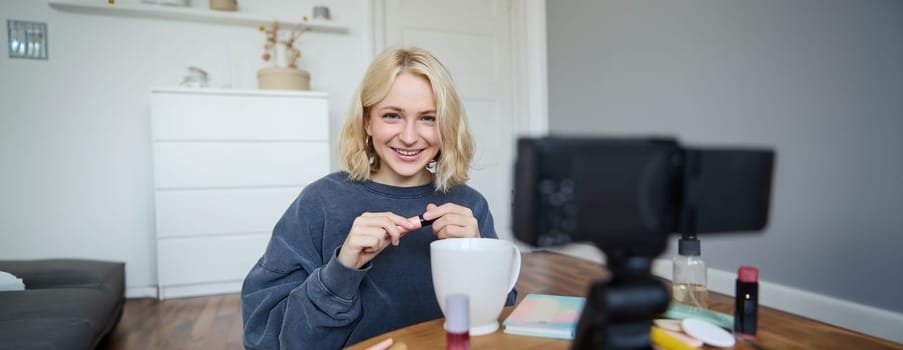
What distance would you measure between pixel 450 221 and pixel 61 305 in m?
1.41

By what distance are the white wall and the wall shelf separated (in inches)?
1.5

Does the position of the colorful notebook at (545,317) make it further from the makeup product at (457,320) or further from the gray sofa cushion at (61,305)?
the gray sofa cushion at (61,305)

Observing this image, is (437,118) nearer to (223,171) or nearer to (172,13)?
(223,171)

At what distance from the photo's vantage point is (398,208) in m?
0.91

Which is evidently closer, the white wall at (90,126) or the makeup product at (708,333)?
the makeup product at (708,333)

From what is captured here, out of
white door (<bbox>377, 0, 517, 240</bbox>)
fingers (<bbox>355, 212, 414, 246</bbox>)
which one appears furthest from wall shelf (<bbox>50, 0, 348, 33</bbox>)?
fingers (<bbox>355, 212, 414, 246</bbox>)

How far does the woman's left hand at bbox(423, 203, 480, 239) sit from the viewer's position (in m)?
0.68

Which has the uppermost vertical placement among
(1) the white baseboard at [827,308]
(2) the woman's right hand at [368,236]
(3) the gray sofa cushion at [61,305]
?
(2) the woman's right hand at [368,236]

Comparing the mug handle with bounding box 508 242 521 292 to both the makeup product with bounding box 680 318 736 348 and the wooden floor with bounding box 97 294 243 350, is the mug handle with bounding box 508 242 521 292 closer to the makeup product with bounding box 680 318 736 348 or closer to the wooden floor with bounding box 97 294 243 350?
the makeup product with bounding box 680 318 736 348

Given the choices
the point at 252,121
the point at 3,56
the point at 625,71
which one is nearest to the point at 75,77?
the point at 3,56

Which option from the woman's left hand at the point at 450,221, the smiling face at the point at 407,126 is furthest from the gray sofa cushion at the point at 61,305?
the woman's left hand at the point at 450,221

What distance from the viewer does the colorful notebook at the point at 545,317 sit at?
0.54 metres

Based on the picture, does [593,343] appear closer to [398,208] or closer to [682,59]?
[398,208]

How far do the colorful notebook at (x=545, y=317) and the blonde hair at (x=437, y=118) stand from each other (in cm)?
36
